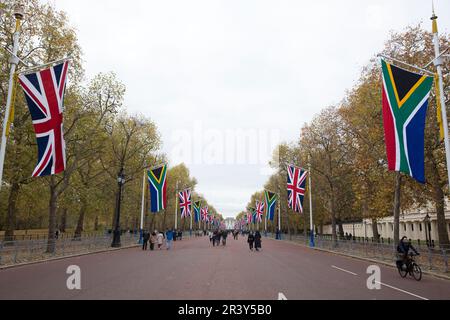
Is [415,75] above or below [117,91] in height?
below

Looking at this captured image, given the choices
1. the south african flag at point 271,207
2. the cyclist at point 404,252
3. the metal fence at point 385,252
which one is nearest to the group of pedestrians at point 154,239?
the metal fence at point 385,252

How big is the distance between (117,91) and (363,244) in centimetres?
2513

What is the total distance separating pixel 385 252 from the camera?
22.2 meters

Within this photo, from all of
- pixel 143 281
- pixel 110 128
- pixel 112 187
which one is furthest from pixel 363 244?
pixel 112 187

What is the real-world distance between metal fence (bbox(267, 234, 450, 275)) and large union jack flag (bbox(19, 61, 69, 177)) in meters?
17.4

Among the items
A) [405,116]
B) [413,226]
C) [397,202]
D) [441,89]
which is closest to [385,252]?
[397,202]

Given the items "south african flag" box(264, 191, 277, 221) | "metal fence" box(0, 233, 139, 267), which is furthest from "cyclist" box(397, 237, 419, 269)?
"south african flag" box(264, 191, 277, 221)

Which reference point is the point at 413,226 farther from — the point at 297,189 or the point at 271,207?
the point at 297,189

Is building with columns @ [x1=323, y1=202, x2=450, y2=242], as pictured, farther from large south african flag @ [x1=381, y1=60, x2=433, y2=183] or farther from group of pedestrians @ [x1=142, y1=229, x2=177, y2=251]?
large south african flag @ [x1=381, y1=60, x2=433, y2=183]

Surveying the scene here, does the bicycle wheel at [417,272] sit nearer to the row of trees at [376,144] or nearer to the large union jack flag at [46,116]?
the row of trees at [376,144]

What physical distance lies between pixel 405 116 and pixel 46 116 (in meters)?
14.6
